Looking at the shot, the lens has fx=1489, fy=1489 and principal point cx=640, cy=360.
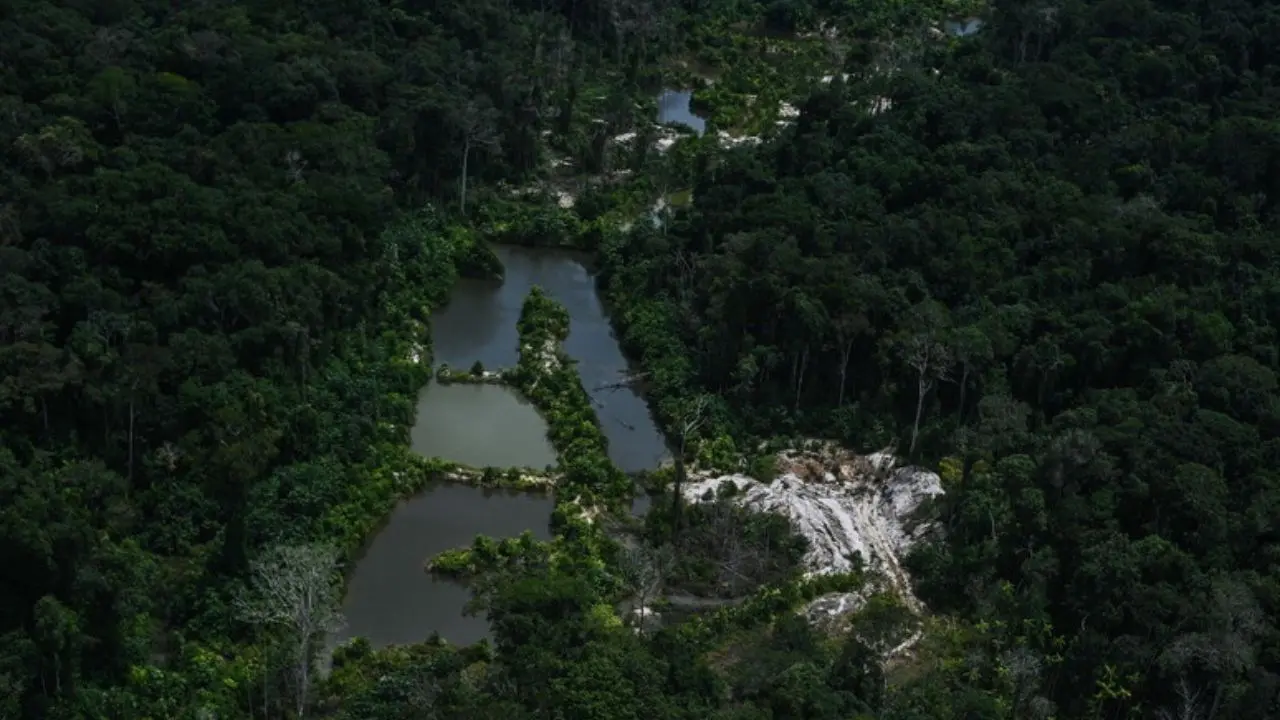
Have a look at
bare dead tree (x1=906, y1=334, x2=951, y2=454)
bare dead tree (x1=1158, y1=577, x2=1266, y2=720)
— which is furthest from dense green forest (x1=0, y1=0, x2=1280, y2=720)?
bare dead tree (x1=906, y1=334, x2=951, y2=454)

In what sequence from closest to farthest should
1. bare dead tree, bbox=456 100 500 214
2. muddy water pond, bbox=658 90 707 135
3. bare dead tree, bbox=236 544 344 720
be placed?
1. bare dead tree, bbox=236 544 344 720
2. bare dead tree, bbox=456 100 500 214
3. muddy water pond, bbox=658 90 707 135

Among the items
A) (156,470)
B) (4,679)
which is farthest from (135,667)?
(156,470)

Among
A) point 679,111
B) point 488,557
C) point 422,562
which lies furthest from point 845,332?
point 679,111

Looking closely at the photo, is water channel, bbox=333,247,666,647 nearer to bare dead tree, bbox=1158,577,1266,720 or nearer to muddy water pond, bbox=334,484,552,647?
muddy water pond, bbox=334,484,552,647

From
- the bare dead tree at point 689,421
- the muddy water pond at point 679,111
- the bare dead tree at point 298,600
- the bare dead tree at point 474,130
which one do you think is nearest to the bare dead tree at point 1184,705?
the bare dead tree at point 689,421

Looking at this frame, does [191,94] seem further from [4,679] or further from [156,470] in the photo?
[4,679]

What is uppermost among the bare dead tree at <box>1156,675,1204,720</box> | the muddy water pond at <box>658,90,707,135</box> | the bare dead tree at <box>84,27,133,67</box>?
the muddy water pond at <box>658,90,707,135</box>
